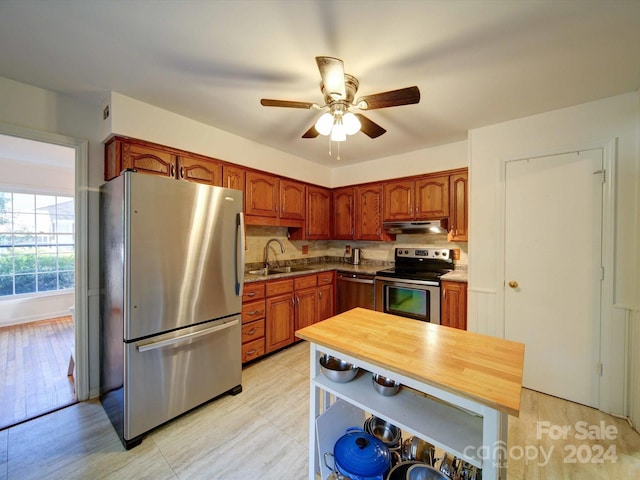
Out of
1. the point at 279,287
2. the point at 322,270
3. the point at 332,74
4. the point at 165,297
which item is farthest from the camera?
the point at 322,270

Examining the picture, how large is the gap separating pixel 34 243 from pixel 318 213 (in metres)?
4.86

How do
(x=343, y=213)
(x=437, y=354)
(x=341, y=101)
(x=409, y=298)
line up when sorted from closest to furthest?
(x=437, y=354), (x=341, y=101), (x=409, y=298), (x=343, y=213)

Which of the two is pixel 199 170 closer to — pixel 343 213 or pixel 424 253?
pixel 343 213

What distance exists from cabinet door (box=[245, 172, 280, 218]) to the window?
3091 millimetres

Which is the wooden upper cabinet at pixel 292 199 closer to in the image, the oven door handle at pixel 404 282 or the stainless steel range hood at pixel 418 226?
the stainless steel range hood at pixel 418 226

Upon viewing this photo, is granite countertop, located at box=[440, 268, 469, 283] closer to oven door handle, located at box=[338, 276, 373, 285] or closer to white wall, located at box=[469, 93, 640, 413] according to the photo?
white wall, located at box=[469, 93, 640, 413]

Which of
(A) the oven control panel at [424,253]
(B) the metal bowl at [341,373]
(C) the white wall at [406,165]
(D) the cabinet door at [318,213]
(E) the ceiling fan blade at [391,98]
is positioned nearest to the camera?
(B) the metal bowl at [341,373]

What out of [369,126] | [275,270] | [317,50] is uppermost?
[317,50]

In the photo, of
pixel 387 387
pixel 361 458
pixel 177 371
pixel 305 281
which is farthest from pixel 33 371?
pixel 387 387

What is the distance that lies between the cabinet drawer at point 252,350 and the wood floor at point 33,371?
55.0 inches

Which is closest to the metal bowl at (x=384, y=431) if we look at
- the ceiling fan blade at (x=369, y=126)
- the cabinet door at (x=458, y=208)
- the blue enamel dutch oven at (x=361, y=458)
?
the blue enamel dutch oven at (x=361, y=458)

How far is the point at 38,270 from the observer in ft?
14.5

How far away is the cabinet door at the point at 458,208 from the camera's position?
2959 mm

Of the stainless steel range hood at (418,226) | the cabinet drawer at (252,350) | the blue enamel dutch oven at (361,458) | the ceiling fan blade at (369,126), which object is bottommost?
the cabinet drawer at (252,350)
